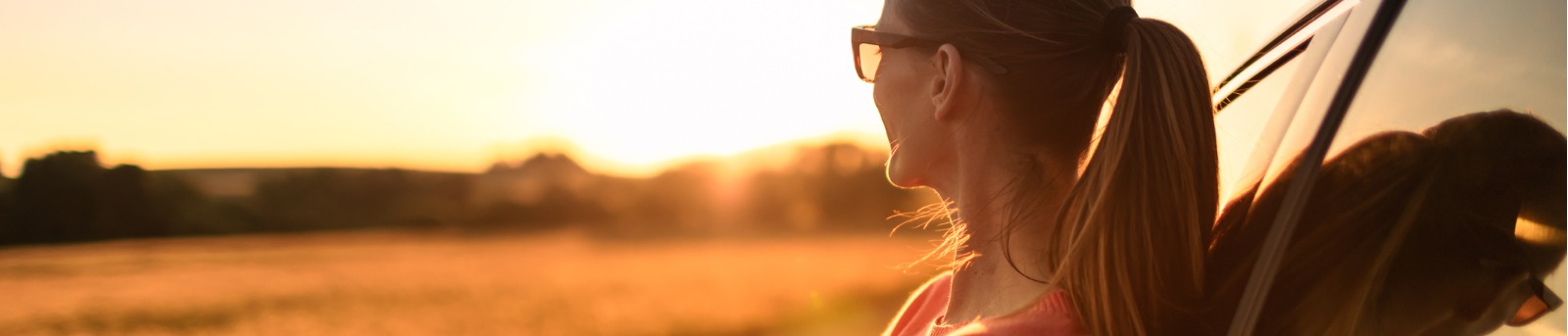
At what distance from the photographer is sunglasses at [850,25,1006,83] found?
1577 mm

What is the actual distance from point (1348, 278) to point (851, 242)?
21.7 metres

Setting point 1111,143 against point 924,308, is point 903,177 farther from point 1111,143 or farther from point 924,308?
point 1111,143

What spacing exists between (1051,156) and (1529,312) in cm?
76

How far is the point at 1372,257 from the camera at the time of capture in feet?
2.88

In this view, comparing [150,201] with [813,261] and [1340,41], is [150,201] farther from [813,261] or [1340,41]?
[813,261]

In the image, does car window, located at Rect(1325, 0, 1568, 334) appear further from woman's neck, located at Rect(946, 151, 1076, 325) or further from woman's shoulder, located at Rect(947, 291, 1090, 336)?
woman's neck, located at Rect(946, 151, 1076, 325)

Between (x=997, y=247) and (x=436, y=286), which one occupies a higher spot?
(x=997, y=247)

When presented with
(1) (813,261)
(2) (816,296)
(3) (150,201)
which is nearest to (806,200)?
(1) (813,261)

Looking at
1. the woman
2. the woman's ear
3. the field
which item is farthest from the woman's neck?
the field

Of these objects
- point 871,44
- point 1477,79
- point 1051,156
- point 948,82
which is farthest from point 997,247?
point 1477,79

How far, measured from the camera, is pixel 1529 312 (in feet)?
2.46

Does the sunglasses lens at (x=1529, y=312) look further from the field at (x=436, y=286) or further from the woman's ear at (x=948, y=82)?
the field at (x=436, y=286)

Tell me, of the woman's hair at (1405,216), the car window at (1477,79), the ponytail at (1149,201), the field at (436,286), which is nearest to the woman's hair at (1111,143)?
the ponytail at (1149,201)

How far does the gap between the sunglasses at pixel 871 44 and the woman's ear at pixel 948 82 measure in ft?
0.09
